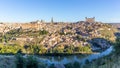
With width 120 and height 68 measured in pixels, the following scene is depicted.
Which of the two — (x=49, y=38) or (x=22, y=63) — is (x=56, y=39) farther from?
(x=22, y=63)

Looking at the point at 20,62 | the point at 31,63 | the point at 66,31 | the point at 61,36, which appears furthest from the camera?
the point at 66,31

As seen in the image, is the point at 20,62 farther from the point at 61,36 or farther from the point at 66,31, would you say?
the point at 66,31

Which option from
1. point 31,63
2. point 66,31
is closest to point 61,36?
point 66,31

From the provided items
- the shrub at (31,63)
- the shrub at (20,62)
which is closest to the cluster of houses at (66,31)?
the shrub at (20,62)

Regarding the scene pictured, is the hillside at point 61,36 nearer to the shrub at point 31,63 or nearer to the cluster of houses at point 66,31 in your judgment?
the cluster of houses at point 66,31

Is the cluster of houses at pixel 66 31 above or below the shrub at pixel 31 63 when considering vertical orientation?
below

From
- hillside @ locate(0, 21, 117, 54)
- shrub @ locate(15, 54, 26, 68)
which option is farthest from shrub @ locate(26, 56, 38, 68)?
hillside @ locate(0, 21, 117, 54)

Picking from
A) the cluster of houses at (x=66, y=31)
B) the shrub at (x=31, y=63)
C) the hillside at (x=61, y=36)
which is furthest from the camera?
the cluster of houses at (x=66, y=31)

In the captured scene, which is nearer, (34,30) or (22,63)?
(22,63)

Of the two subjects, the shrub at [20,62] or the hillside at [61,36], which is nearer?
the shrub at [20,62]

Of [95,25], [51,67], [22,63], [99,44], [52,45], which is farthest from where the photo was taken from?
[95,25]

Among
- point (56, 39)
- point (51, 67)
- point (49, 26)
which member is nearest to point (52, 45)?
point (56, 39)
